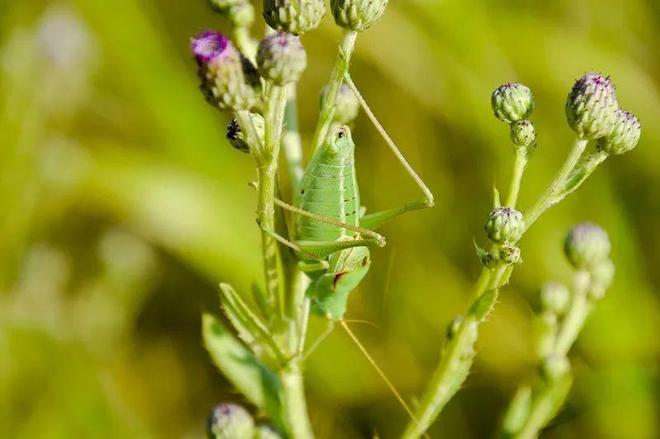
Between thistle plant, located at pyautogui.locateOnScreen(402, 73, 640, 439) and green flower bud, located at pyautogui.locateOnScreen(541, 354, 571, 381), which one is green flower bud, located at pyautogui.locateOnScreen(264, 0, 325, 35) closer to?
thistle plant, located at pyautogui.locateOnScreen(402, 73, 640, 439)

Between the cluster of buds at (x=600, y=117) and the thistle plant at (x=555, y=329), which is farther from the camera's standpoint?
the thistle plant at (x=555, y=329)

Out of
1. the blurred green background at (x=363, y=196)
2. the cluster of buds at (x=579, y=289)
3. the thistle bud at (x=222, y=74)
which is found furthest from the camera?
the blurred green background at (x=363, y=196)

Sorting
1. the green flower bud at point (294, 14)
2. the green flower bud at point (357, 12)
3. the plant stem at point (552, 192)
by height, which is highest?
the green flower bud at point (294, 14)

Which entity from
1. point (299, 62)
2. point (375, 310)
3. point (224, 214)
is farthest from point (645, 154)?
point (299, 62)

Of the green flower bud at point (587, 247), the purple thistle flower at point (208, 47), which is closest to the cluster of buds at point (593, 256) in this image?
the green flower bud at point (587, 247)

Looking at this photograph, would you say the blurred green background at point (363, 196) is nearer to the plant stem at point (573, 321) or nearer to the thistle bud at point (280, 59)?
the plant stem at point (573, 321)

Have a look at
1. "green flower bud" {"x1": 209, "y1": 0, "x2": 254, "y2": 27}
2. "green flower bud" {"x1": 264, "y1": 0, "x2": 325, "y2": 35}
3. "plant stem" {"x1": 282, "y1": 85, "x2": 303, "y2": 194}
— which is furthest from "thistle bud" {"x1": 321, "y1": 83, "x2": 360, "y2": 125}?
"green flower bud" {"x1": 264, "y1": 0, "x2": 325, "y2": 35}

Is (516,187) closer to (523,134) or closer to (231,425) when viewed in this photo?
(523,134)

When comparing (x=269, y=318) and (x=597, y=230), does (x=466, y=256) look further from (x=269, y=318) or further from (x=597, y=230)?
(x=269, y=318)
